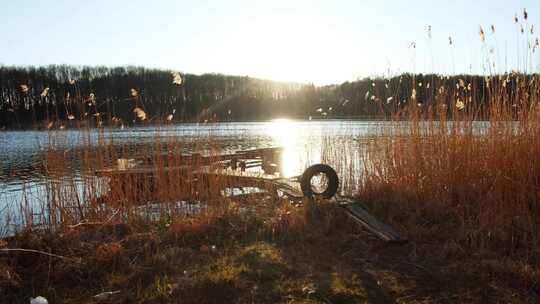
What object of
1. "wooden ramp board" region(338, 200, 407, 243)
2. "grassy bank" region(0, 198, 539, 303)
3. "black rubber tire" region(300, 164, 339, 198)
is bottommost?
"grassy bank" region(0, 198, 539, 303)

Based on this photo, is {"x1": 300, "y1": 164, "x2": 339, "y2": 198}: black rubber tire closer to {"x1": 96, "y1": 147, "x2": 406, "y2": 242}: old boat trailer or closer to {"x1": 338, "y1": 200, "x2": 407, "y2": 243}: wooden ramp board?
{"x1": 96, "y1": 147, "x2": 406, "y2": 242}: old boat trailer

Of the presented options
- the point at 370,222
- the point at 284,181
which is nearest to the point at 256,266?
the point at 370,222

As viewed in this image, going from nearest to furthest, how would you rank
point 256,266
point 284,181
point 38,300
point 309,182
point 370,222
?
point 38,300, point 256,266, point 370,222, point 309,182, point 284,181

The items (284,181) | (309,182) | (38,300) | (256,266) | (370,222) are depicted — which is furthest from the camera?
(284,181)

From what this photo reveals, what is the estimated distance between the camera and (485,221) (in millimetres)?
4152

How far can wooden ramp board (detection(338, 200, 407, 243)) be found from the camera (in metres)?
4.06

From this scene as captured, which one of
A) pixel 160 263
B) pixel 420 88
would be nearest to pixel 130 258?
pixel 160 263

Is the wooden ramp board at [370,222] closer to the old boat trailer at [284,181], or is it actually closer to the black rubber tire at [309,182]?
the old boat trailer at [284,181]

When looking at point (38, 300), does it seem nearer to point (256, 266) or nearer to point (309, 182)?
point (256, 266)

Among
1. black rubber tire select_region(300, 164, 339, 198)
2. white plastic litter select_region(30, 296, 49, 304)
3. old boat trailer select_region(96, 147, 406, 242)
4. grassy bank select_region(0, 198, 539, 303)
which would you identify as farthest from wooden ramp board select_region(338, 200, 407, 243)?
white plastic litter select_region(30, 296, 49, 304)

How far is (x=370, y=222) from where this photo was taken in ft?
14.5

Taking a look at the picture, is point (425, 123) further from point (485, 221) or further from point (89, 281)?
point (89, 281)

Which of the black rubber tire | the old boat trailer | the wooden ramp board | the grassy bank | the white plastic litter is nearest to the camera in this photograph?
the white plastic litter

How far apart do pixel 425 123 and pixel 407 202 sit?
1.39 meters
